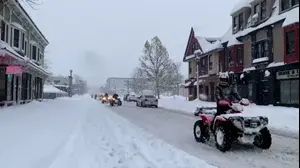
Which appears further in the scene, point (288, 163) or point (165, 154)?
point (165, 154)

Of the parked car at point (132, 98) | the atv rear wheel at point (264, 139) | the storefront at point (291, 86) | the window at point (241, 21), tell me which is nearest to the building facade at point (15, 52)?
the atv rear wheel at point (264, 139)

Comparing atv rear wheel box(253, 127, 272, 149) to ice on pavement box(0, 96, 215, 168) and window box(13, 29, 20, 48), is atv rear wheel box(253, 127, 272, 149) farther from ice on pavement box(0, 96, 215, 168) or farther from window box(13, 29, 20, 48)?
window box(13, 29, 20, 48)

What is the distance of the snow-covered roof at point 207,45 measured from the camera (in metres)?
41.3

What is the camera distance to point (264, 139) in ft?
31.1

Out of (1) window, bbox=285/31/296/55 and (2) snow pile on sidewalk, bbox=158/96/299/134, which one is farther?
(1) window, bbox=285/31/296/55

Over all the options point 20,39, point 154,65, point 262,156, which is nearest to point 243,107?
point 262,156

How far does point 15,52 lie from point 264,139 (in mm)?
20925

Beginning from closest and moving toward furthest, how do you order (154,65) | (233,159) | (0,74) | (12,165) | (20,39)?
(12,165)
(233,159)
(0,74)
(20,39)
(154,65)

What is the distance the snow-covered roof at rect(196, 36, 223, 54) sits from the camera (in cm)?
4133

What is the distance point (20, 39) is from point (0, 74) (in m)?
5.64

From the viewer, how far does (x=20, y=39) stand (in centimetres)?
3114

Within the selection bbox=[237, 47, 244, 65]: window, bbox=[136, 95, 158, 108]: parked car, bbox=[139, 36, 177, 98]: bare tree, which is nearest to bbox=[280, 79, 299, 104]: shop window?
bbox=[237, 47, 244, 65]: window

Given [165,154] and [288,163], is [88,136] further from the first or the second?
[288,163]

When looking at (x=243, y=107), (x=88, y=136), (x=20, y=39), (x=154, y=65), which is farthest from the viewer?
(x=154, y=65)
